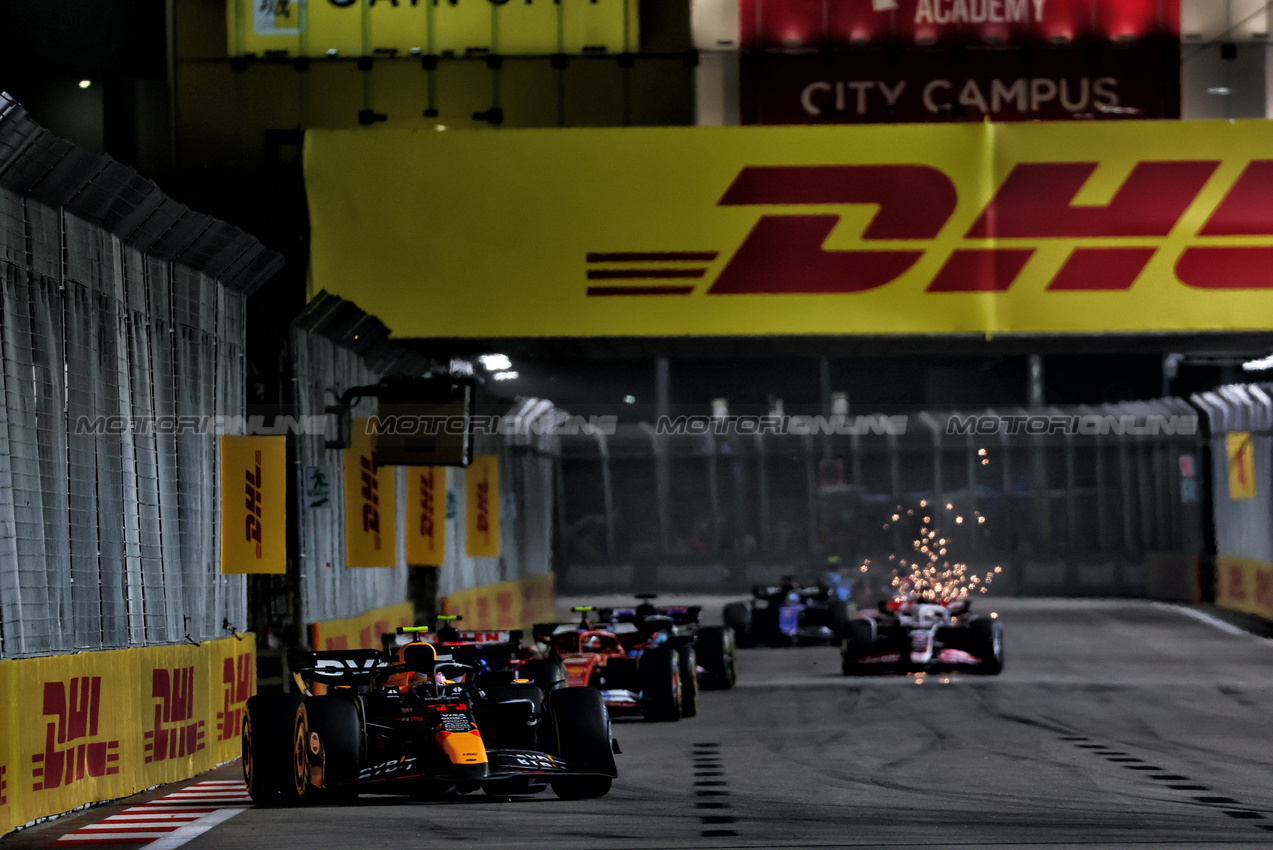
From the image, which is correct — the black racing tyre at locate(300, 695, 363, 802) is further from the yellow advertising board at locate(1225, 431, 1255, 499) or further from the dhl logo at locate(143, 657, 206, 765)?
the yellow advertising board at locate(1225, 431, 1255, 499)

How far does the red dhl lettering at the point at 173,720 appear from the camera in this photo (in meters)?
12.0

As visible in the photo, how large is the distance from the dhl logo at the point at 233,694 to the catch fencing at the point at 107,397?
1.08 ft

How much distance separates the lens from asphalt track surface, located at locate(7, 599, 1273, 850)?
9117 millimetres

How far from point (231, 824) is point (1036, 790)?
4.63 m

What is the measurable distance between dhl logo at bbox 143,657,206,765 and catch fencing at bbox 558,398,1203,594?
108ft

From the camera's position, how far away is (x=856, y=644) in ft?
69.4

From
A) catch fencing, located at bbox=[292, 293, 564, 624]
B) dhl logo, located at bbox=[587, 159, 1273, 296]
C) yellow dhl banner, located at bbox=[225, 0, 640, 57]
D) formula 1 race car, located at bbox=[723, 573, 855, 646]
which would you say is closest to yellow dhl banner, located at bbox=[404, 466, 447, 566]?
catch fencing, located at bbox=[292, 293, 564, 624]

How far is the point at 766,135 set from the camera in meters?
17.1

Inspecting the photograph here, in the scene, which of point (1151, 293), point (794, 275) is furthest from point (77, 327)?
point (1151, 293)

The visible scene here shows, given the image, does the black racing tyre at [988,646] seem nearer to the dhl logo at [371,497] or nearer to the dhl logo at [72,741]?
the dhl logo at [371,497]

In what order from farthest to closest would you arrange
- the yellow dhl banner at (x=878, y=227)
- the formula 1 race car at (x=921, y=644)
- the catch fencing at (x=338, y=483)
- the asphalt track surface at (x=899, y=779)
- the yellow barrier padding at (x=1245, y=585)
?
the yellow barrier padding at (x=1245, y=585), the formula 1 race car at (x=921, y=644), the catch fencing at (x=338, y=483), the yellow dhl banner at (x=878, y=227), the asphalt track surface at (x=899, y=779)

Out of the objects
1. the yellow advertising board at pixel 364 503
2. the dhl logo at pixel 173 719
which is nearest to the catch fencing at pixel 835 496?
the yellow advertising board at pixel 364 503

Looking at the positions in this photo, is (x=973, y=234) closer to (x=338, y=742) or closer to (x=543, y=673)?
(x=543, y=673)

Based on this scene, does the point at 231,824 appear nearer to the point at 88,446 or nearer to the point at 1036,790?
the point at 88,446
